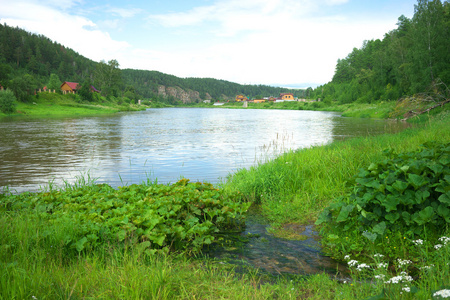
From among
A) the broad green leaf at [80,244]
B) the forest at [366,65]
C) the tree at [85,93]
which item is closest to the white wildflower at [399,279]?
the broad green leaf at [80,244]

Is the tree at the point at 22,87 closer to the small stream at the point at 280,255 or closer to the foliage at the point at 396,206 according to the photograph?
the small stream at the point at 280,255

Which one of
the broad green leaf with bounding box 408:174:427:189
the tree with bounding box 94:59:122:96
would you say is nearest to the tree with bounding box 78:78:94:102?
the tree with bounding box 94:59:122:96

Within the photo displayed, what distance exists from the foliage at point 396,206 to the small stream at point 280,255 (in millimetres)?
335

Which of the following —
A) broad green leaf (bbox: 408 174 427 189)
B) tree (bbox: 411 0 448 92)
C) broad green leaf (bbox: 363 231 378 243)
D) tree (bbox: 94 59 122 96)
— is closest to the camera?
broad green leaf (bbox: 363 231 378 243)

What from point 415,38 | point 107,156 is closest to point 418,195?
point 107,156

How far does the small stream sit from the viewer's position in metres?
4.52

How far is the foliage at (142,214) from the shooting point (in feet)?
14.5

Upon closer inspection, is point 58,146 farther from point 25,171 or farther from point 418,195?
point 418,195

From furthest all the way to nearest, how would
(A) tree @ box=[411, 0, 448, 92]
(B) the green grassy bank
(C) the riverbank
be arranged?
1. (C) the riverbank
2. (A) tree @ box=[411, 0, 448, 92]
3. (B) the green grassy bank

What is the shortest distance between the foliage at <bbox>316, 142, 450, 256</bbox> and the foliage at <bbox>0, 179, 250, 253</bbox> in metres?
1.96

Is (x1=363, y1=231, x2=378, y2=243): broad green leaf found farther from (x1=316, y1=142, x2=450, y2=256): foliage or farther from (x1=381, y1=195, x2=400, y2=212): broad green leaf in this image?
(x1=381, y1=195, x2=400, y2=212): broad green leaf

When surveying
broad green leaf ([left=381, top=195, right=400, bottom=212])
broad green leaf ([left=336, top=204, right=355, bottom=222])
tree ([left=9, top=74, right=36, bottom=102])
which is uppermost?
tree ([left=9, top=74, right=36, bottom=102])

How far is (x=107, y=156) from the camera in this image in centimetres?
1602

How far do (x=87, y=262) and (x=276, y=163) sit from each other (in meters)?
5.99
